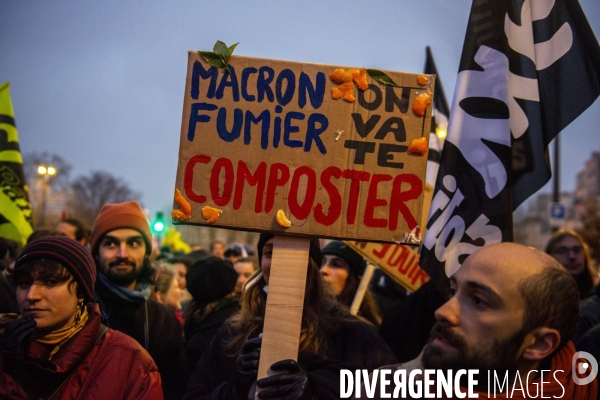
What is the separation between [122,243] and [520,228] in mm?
106713

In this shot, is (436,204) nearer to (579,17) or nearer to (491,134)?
(491,134)

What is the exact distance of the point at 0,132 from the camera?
6.67 meters

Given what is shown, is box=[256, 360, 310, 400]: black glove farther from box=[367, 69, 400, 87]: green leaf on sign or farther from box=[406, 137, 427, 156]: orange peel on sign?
box=[367, 69, 400, 87]: green leaf on sign

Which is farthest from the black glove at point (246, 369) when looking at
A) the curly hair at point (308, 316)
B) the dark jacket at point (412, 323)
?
the dark jacket at point (412, 323)

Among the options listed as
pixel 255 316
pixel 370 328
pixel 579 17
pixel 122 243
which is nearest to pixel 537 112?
pixel 579 17

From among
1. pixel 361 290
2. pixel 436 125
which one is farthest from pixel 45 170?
pixel 361 290

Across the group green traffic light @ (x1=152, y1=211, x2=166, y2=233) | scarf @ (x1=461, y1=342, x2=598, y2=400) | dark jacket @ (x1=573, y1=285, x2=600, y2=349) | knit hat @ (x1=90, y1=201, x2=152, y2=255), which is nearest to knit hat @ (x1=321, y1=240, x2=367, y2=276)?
knit hat @ (x1=90, y1=201, x2=152, y2=255)

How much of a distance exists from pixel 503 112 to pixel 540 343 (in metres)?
1.75

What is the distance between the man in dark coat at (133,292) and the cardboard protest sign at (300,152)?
5.84ft

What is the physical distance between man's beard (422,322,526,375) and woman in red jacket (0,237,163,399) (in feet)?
4.70

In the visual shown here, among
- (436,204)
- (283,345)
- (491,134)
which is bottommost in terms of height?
(283,345)

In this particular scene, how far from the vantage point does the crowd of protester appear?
2322 millimetres

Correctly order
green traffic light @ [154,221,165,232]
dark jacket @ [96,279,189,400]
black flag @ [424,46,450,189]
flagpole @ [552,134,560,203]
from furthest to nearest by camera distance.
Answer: green traffic light @ [154,221,165,232] → flagpole @ [552,134,560,203] → black flag @ [424,46,450,189] → dark jacket @ [96,279,189,400]

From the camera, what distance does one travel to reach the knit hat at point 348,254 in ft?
17.6
